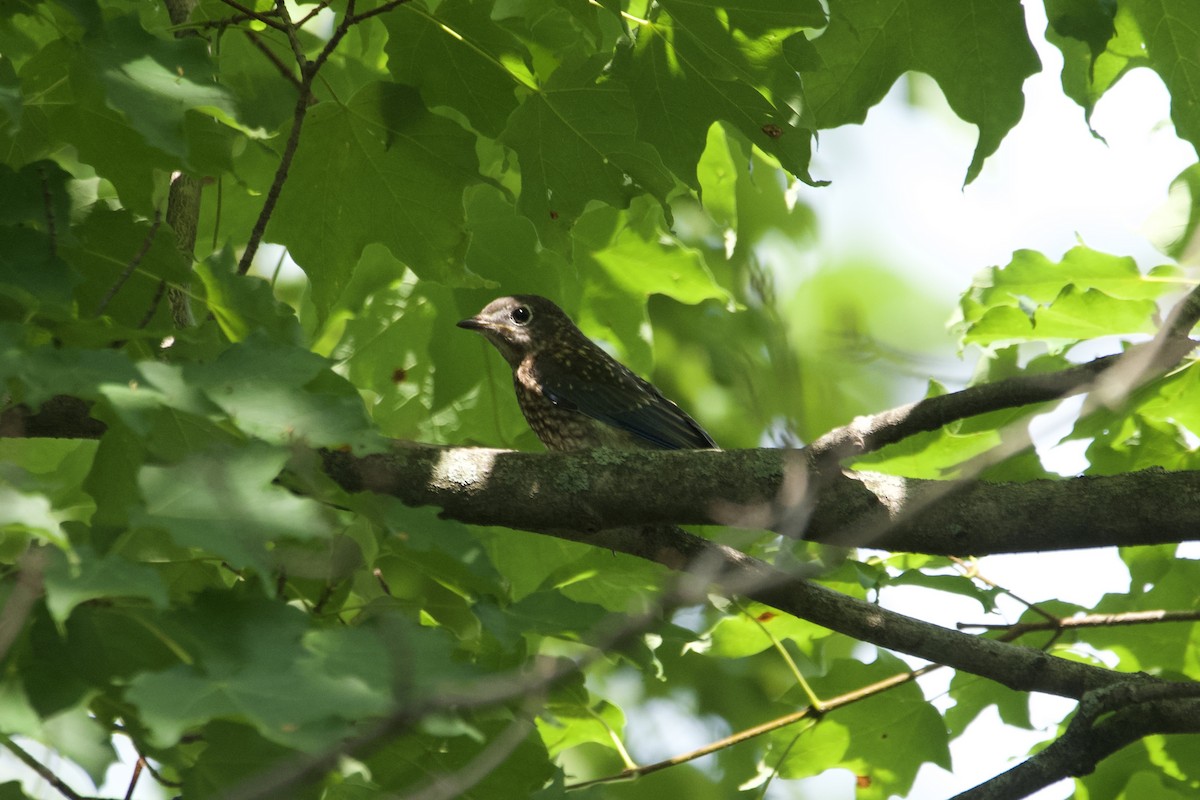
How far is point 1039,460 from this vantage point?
12.2 ft

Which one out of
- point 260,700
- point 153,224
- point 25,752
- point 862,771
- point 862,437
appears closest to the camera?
point 260,700

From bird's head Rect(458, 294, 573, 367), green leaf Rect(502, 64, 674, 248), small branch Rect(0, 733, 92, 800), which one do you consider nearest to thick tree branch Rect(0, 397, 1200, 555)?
green leaf Rect(502, 64, 674, 248)

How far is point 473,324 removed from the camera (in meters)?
4.19

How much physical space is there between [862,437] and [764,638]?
1.14 metres

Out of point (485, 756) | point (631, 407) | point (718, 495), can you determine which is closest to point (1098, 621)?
point (718, 495)

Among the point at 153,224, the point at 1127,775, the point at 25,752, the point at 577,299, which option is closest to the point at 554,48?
the point at 577,299

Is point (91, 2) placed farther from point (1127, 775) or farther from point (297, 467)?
point (1127, 775)

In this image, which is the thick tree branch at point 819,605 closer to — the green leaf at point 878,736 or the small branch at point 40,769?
the green leaf at point 878,736

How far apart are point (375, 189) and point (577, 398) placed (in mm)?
2174

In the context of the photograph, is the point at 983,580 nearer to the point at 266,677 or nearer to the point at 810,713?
the point at 810,713

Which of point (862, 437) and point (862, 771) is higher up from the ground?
point (862, 437)

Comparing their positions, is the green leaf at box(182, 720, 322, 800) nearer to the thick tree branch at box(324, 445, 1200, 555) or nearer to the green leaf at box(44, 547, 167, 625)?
the green leaf at box(44, 547, 167, 625)

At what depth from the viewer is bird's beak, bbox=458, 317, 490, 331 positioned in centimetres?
413

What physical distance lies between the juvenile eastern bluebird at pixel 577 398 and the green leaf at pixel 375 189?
1.86 meters
